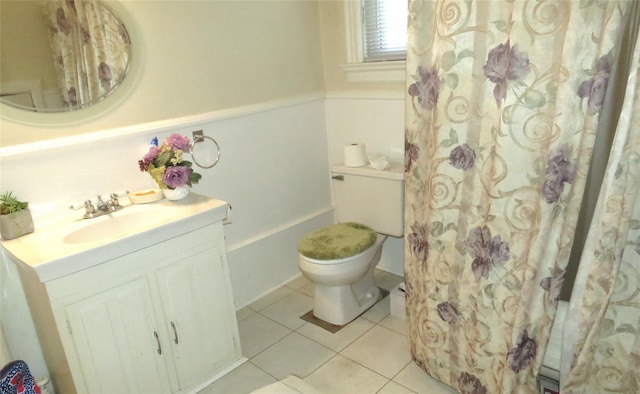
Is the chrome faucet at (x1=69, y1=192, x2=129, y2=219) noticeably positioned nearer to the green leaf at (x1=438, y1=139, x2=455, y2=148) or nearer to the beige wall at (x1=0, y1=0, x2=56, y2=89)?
the beige wall at (x1=0, y1=0, x2=56, y2=89)

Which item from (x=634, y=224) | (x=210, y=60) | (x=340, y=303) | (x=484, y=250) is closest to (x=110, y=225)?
(x=210, y=60)

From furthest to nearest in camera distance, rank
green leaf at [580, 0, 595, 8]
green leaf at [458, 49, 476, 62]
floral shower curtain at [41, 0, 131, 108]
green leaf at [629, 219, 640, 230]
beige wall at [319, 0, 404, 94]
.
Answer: beige wall at [319, 0, 404, 94] < floral shower curtain at [41, 0, 131, 108] < green leaf at [458, 49, 476, 62] < green leaf at [629, 219, 640, 230] < green leaf at [580, 0, 595, 8]

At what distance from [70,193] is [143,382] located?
851 millimetres

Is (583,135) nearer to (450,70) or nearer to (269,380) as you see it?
(450,70)

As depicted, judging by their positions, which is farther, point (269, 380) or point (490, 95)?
point (269, 380)

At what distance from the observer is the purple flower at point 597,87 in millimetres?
1219

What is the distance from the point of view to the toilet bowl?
7.29 ft

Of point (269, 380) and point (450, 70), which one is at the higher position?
point (450, 70)

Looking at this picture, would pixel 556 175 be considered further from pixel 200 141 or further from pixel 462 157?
pixel 200 141

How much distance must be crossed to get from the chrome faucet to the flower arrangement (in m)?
0.19

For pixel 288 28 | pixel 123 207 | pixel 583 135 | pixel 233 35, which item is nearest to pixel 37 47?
pixel 123 207

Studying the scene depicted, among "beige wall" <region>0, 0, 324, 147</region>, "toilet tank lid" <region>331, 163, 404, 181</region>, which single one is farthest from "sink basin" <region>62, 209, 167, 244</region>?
"toilet tank lid" <region>331, 163, 404, 181</region>

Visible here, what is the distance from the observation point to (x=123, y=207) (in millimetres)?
1938

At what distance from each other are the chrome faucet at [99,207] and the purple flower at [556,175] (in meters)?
1.68
